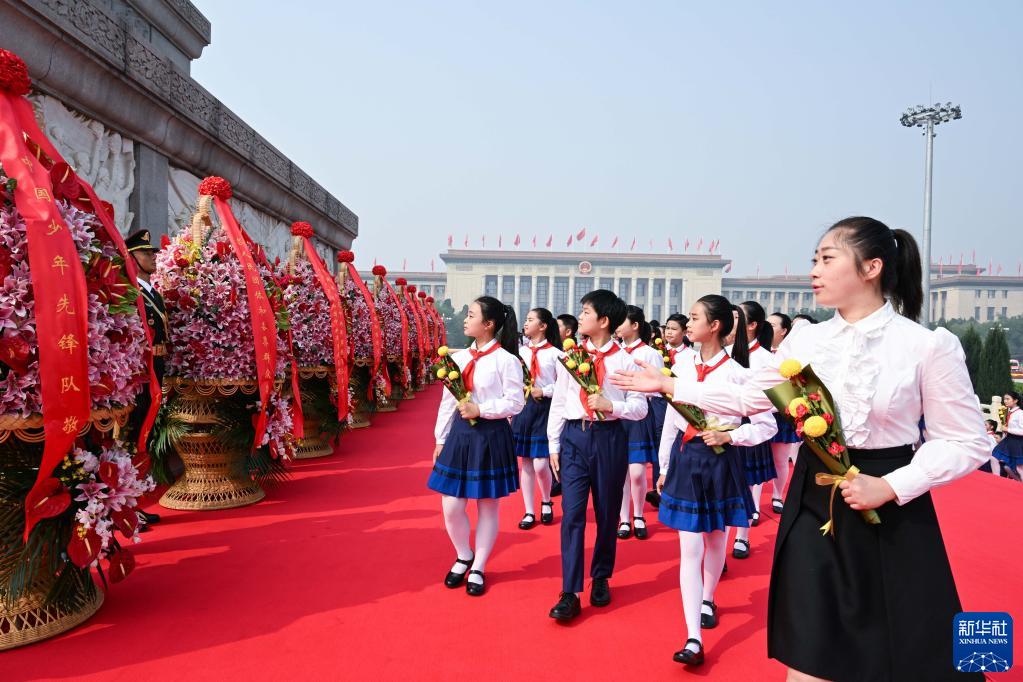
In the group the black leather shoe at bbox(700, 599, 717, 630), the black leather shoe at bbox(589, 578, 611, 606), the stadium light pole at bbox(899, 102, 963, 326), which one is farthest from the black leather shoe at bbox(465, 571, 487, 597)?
the stadium light pole at bbox(899, 102, 963, 326)

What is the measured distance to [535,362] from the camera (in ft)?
17.1

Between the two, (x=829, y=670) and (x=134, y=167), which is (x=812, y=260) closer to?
(x=829, y=670)

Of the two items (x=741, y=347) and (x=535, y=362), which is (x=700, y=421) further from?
(x=535, y=362)

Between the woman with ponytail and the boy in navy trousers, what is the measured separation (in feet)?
1.81

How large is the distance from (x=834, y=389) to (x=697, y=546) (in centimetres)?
122

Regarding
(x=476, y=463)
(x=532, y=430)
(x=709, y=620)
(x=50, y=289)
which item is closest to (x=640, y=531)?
(x=532, y=430)

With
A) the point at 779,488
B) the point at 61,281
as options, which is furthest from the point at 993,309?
the point at 61,281

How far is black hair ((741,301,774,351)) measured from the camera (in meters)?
4.71

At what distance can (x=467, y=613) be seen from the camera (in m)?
2.92

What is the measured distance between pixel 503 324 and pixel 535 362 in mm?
1810

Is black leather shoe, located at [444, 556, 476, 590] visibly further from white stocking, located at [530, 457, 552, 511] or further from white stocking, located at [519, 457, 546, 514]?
white stocking, located at [530, 457, 552, 511]

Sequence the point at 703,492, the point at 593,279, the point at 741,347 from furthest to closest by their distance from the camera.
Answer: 1. the point at 593,279
2. the point at 741,347
3. the point at 703,492

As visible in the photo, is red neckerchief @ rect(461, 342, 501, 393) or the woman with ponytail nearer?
the woman with ponytail

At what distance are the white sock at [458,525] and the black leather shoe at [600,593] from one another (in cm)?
65
